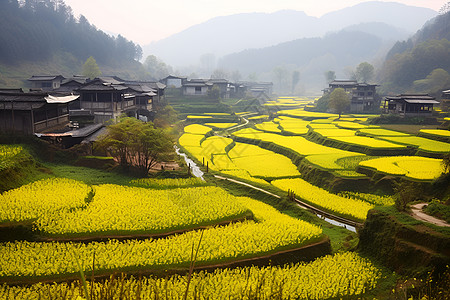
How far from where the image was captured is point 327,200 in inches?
864

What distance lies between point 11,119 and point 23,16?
70167mm

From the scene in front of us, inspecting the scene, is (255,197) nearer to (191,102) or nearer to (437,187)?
(437,187)

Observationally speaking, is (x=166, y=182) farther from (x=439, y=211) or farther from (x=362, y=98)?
(x=362, y=98)

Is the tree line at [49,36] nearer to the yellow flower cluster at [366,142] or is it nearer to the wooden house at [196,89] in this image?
the wooden house at [196,89]

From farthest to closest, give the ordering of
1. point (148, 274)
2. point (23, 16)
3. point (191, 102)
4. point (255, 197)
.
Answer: point (23, 16), point (191, 102), point (255, 197), point (148, 274)

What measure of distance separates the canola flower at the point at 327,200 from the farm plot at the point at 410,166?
13.6ft

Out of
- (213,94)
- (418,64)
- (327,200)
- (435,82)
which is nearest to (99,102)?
(327,200)

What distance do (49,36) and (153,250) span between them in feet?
263

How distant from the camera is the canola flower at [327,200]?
20.2 m

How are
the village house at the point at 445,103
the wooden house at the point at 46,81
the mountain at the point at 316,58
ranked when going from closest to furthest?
the wooden house at the point at 46,81
the village house at the point at 445,103
the mountain at the point at 316,58

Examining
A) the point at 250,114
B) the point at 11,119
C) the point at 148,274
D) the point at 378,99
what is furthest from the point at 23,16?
the point at 148,274

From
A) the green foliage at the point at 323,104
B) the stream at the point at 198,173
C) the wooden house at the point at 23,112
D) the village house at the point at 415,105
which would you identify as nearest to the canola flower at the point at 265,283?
the stream at the point at 198,173

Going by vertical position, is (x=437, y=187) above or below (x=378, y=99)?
below

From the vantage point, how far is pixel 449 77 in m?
70.6
